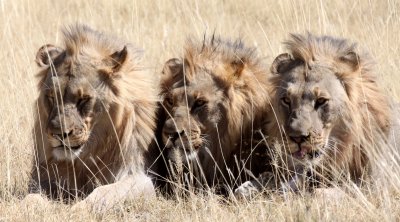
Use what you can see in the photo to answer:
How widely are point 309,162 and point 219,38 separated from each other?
1.29 meters

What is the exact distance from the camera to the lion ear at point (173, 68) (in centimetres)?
670

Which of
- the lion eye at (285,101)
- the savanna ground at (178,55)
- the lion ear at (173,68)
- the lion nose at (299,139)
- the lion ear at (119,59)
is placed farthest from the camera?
the lion ear at (173,68)

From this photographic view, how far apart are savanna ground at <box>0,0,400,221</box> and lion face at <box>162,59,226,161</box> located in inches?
14.8

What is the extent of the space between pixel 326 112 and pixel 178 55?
6.68ft

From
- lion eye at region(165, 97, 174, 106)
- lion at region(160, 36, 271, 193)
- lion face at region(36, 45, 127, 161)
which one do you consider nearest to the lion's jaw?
lion at region(160, 36, 271, 193)

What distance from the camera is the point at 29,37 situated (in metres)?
10.7

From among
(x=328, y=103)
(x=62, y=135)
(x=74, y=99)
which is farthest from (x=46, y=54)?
(x=328, y=103)

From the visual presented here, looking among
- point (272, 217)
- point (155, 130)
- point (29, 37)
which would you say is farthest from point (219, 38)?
point (29, 37)

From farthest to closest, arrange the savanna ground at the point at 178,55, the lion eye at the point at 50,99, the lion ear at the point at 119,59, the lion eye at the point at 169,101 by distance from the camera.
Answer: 1. the lion eye at the point at 169,101
2. the lion ear at the point at 119,59
3. the lion eye at the point at 50,99
4. the savanna ground at the point at 178,55

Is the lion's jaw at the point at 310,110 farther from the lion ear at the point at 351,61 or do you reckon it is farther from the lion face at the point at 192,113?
the lion face at the point at 192,113

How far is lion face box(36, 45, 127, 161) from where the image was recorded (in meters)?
6.11

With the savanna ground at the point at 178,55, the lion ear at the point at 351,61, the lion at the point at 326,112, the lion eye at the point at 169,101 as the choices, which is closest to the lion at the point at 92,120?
the lion eye at the point at 169,101

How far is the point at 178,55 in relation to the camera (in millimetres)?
7785

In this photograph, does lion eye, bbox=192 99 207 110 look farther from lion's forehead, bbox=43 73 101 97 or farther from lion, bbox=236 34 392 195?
lion's forehead, bbox=43 73 101 97
